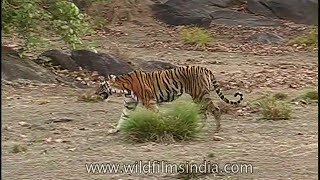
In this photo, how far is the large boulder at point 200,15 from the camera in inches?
1182

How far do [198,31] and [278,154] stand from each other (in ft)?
56.7

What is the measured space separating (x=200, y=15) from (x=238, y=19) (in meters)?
1.49

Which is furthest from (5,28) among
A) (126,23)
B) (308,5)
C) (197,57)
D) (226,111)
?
(308,5)

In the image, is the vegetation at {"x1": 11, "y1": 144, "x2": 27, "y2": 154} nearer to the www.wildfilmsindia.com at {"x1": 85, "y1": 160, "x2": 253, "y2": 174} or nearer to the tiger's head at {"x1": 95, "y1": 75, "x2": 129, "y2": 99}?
the www.wildfilmsindia.com at {"x1": 85, "y1": 160, "x2": 253, "y2": 174}

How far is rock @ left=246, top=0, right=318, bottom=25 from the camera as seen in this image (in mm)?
31109

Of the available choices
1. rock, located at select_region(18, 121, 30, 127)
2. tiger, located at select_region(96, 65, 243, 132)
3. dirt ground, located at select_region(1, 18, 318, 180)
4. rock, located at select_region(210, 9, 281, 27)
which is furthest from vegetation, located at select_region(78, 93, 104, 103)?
rock, located at select_region(210, 9, 281, 27)

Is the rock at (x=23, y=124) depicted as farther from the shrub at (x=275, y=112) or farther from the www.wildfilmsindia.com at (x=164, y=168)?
the shrub at (x=275, y=112)

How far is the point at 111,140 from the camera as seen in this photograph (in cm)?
938

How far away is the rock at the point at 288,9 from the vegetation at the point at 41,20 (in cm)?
1627

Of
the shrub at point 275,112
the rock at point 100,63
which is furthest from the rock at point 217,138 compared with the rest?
the rock at point 100,63

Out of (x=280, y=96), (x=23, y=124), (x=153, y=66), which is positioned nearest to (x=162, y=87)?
(x=23, y=124)

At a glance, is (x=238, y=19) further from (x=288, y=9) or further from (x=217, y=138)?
(x=217, y=138)

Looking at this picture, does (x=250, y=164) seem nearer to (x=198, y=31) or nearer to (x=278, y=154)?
(x=278, y=154)

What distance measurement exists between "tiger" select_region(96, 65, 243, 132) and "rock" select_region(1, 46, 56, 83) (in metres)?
5.23
